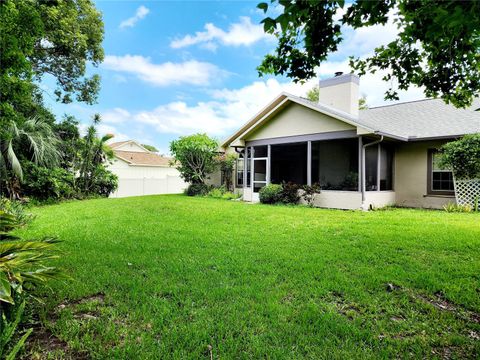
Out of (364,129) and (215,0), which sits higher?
(215,0)

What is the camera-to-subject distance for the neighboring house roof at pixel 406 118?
1063cm

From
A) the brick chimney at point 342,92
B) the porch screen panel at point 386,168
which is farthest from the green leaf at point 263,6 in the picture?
the brick chimney at point 342,92

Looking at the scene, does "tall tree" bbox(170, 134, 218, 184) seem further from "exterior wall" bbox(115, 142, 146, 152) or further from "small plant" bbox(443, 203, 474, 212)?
"exterior wall" bbox(115, 142, 146, 152)

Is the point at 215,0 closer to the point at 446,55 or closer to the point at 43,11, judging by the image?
the point at 446,55

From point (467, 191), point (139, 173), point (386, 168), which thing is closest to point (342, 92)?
point (386, 168)

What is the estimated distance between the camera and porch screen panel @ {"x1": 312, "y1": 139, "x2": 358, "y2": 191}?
42.7 ft

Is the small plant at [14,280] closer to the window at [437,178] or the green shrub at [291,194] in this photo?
the green shrub at [291,194]

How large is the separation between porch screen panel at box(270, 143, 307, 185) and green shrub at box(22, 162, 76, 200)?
35.8 ft

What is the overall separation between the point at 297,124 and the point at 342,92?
293 centimetres

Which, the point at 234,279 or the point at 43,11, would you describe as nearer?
the point at 234,279

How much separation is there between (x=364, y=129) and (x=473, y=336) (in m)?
8.29

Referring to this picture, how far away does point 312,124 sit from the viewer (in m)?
12.0

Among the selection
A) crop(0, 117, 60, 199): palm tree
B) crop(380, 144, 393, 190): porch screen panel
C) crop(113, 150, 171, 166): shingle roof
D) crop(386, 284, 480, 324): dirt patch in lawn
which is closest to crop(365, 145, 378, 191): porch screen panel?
crop(380, 144, 393, 190): porch screen panel

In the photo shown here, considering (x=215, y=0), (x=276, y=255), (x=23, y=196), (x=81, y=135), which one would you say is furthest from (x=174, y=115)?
(x=276, y=255)
